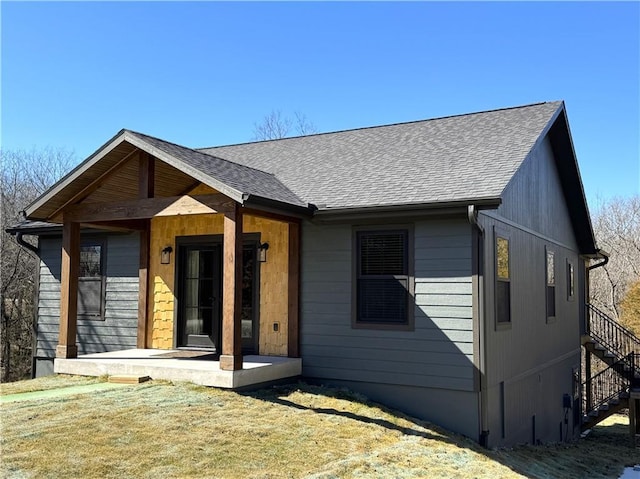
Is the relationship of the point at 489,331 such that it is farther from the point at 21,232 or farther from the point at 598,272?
the point at 598,272

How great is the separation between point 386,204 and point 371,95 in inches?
685

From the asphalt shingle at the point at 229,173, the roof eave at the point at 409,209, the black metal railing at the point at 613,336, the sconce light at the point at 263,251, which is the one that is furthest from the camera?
the black metal railing at the point at 613,336

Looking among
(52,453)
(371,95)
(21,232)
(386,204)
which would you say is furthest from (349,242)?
(371,95)

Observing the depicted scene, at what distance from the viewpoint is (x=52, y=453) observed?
4930 millimetres

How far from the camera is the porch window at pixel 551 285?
1162 cm

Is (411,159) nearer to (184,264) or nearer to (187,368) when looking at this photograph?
(184,264)

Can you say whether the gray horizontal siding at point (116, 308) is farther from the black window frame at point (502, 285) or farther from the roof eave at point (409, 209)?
the black window frame at point (502, 285)

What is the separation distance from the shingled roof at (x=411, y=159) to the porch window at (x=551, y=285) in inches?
127

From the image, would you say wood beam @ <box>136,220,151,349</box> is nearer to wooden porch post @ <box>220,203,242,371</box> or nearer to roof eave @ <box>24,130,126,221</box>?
roof eave @ <box>24,130,126,221</box>

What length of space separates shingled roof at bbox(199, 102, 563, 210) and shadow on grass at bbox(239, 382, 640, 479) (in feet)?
8.77

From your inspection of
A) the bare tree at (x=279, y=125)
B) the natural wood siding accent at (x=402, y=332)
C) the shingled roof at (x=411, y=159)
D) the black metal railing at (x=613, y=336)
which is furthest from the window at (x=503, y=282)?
the bare tree at (x=279, y=125)

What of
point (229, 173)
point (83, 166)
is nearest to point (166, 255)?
point (83, 166)

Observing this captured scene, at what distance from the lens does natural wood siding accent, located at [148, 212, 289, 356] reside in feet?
29.8

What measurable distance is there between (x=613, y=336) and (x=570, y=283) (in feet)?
30.7
